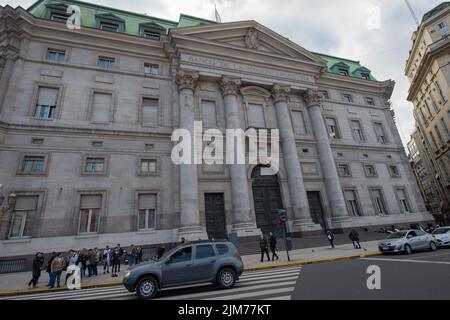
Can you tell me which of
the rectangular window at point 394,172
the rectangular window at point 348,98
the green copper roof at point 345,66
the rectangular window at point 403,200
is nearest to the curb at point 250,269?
the rectangular window at point 403,200

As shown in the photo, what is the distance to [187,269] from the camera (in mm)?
8117

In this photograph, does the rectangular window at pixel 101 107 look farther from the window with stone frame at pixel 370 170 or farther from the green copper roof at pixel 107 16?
the window with stone frame at pixel 370 170

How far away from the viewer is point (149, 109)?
74.4 feet

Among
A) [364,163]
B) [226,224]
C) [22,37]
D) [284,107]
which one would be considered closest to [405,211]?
[364,163]

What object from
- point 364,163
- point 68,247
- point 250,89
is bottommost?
point 68,247

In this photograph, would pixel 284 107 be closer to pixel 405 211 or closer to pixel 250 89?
pixel 250 89

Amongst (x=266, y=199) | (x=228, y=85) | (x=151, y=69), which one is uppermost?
(x=151, y=69)

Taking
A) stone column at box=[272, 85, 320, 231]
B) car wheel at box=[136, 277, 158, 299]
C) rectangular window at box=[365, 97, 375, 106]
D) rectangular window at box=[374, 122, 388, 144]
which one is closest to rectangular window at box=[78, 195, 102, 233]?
car wheel at box=[136, 277, 158, 299]

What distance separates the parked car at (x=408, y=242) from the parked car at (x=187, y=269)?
10.5 meters

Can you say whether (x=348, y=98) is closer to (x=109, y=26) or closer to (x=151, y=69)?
(x=151, y=69)

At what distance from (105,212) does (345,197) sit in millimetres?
24543

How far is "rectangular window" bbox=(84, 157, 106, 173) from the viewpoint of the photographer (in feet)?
61.9

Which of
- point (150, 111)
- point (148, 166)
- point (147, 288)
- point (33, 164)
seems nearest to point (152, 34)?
point (150, 111)

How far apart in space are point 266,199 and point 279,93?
11963 millimetres
